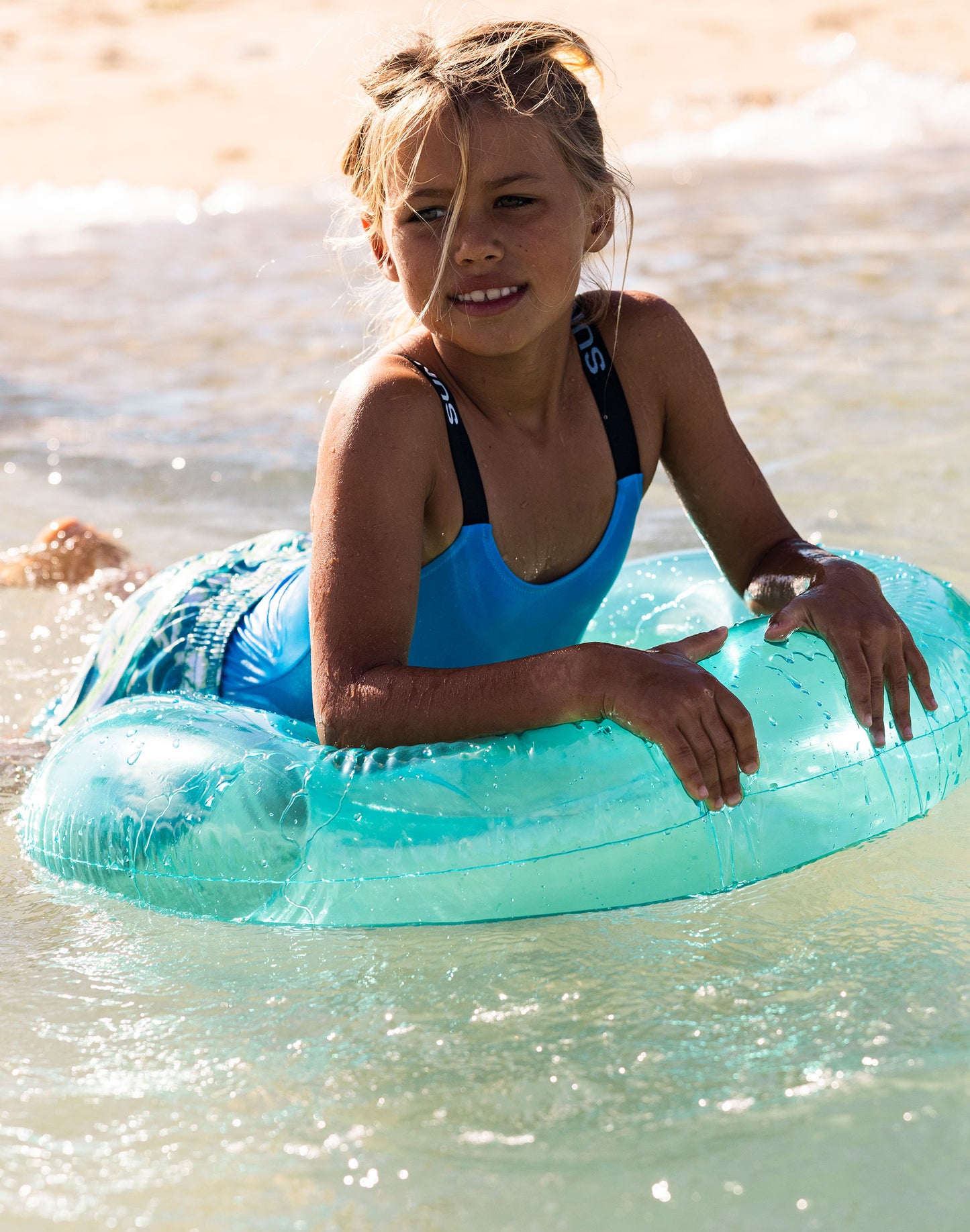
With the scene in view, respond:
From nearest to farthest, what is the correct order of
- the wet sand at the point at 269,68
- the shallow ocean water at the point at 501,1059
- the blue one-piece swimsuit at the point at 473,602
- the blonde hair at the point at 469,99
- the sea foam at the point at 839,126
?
1. the shallow ocean water at the point at 501,1059
2. the blonde hair at the point at 469,99
3. the blue one-piece swimsuit at the point at 473,602
4. the wet sand at the point at 269,68
5. the sea foam at the point at 839,126

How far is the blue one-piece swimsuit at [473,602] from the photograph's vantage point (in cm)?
237

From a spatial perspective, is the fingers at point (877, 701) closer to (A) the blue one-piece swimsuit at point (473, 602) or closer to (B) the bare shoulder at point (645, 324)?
(A) the blue one-piece swimsuit at point (473, 602)

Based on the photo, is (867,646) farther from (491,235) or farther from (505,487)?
(491,235)

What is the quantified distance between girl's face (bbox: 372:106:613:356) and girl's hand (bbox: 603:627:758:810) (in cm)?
59

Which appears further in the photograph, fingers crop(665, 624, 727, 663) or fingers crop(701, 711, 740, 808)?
fingers crop(665, 624, 727, 663)

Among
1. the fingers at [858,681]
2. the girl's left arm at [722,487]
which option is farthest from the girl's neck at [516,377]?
the fingers at [858,681]

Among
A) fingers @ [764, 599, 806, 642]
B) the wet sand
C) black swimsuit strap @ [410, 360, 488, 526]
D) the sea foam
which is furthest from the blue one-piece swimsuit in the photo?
the sea foam

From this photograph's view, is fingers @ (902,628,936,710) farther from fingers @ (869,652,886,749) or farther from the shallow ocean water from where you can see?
the shallow ocean water

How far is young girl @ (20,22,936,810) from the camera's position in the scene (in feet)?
7.03

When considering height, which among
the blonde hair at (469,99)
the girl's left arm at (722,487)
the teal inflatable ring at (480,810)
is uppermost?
the blonde hair at (469,99)

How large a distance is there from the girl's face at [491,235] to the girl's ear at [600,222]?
0.07m

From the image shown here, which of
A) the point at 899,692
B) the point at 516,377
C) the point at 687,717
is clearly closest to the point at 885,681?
the point at 899,692

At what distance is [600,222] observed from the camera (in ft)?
8.19

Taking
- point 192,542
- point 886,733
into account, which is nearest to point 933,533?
point 886,733
